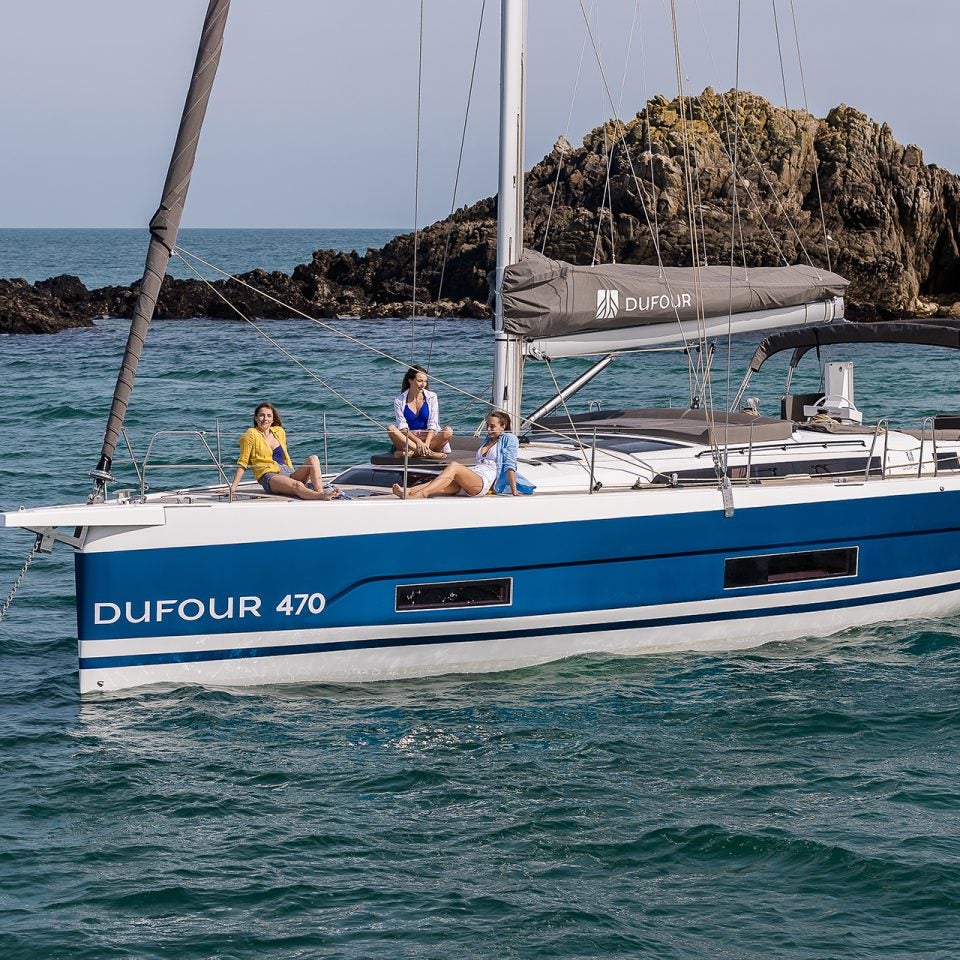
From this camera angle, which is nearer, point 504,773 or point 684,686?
point 504,773

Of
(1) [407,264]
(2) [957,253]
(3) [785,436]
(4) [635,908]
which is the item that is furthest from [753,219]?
(4) [635,908]

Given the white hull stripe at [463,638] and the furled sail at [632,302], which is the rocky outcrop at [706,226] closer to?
the furled sail at [632,302]

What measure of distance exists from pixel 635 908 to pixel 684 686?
3.40 metres

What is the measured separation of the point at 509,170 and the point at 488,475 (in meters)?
2.64

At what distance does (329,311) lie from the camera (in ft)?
159

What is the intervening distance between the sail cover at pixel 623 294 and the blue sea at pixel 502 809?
114 inches

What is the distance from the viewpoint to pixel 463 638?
10.4 meters

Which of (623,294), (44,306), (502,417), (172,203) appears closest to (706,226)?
(44,306)

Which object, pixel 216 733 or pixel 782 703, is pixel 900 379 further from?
pixel 216 733

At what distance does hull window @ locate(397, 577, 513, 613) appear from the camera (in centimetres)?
1015

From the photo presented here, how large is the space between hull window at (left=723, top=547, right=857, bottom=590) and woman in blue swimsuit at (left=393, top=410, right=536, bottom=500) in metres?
1.79

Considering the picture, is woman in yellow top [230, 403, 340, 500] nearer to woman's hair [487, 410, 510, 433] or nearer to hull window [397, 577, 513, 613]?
hull window [397, 577, 513, 613]

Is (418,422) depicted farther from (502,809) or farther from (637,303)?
(502,809)

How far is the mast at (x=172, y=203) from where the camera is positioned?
9375 mm
